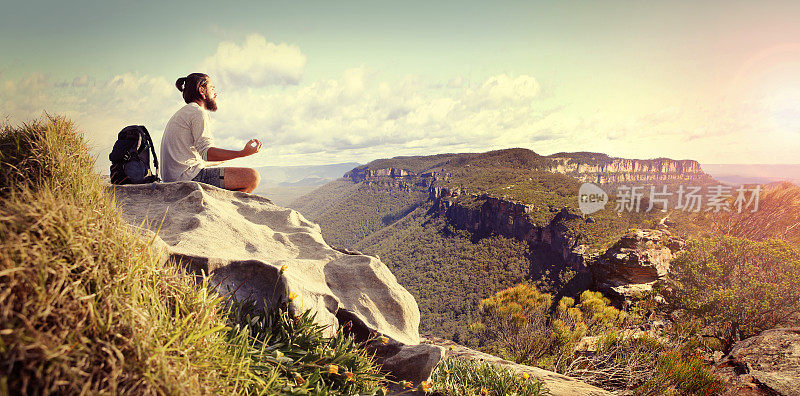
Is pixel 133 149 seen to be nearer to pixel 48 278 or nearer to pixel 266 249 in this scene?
pixel 266 249

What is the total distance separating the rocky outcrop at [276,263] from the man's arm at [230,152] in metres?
0.51

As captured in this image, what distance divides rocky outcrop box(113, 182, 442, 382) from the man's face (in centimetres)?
130

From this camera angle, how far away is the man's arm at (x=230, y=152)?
16.4 ft

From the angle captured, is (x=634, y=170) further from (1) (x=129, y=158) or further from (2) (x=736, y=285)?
(1) (x=129, y=158)

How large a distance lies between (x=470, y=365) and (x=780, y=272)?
16.9 m

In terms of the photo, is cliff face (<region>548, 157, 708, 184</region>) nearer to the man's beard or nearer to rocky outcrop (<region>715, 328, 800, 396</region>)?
rocky outcrop (<region>715, 328, 800, 396</region>)

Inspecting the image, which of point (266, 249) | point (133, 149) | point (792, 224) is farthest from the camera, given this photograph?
point (792, 224)

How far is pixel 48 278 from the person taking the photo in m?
1.33

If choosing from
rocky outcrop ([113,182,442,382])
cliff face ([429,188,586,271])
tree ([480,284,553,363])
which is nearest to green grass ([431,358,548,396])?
rocky outcrop ([113,182,442,382])

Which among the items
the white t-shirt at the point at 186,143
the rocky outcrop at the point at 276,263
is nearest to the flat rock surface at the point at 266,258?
the rocky outcrop at the point at 276,263

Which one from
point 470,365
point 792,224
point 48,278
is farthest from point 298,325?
Result: point 792,224

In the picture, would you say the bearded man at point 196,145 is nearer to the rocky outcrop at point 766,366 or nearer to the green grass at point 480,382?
the green grass at point 480,382

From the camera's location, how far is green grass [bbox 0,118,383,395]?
1173 mm

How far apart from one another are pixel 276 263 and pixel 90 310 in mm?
2208
